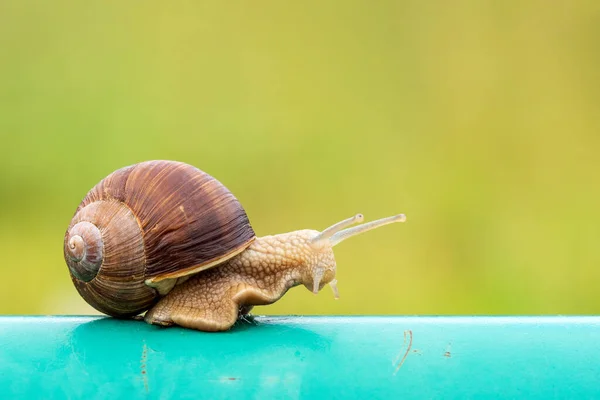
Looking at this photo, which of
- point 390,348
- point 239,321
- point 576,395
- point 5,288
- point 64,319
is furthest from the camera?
point 5,288

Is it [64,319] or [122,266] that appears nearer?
[64,319]

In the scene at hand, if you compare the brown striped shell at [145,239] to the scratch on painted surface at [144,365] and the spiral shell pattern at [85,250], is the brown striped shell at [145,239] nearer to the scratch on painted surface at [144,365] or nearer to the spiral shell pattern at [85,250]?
the spiral shell pattern at [85,250]

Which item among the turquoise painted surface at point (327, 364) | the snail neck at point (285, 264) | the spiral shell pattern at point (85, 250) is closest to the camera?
the turquoise painted surface at point (327, 364)

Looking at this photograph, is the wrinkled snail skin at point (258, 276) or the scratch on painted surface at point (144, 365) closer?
the scratch on painted surface at point (144, 365)

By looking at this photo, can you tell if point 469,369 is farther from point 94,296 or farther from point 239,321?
point 94,296

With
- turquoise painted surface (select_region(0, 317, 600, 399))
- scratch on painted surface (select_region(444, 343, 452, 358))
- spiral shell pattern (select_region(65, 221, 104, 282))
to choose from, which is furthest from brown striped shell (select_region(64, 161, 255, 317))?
scratch on painted surface (select_region(444, 343, 452, 358))

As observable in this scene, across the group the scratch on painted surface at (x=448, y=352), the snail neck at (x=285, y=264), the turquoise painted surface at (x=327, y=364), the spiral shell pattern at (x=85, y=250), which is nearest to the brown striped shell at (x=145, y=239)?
the spiral shell pattern at (x=85, y=250)

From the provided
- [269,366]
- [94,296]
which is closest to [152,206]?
[94,296]
